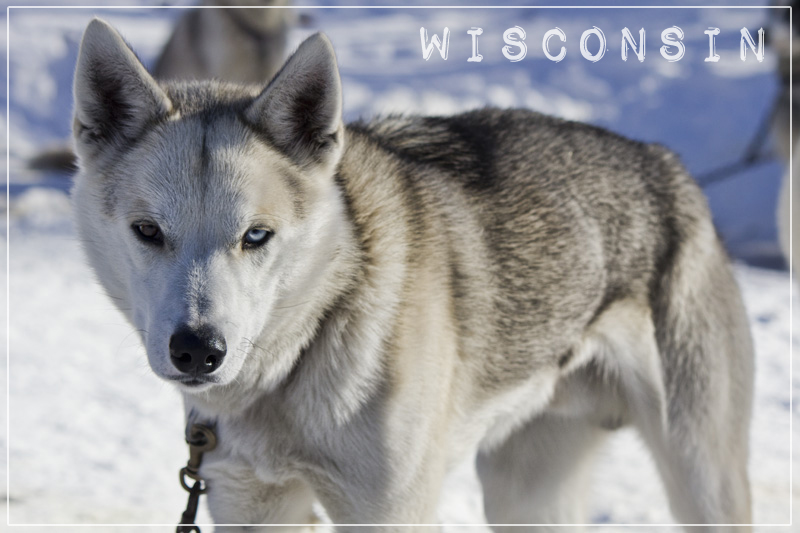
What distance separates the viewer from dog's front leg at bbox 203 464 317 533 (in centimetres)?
241

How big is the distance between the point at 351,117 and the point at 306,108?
796cm

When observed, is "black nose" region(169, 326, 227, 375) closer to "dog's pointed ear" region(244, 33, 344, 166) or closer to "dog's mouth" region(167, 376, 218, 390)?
"dog's mouth" region(167, 376, 218, 390)

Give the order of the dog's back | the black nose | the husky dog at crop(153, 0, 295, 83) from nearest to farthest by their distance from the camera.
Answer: the black nose, the dog's back, the husky dog at crop(153, 0, 295, 83)

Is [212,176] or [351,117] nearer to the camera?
[212,176]

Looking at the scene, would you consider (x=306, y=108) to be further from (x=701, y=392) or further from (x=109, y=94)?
(x=701, y=392)

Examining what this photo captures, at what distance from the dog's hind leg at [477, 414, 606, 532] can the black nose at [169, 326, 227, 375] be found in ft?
5.63

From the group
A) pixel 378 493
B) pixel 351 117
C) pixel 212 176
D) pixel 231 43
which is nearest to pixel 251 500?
pixel 378 493

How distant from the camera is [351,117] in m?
10.1

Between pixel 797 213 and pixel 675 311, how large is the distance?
108 centimetres

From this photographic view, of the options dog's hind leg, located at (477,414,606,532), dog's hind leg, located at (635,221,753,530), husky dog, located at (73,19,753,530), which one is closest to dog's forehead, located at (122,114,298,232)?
husky dog, located at (73,19,753,530)

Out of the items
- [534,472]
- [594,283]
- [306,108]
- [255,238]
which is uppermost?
[306,108]

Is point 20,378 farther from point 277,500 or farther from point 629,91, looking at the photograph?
point 629,91

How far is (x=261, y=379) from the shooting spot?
7.38 ft

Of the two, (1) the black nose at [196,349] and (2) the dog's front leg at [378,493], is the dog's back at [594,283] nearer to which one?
(2) the dog's front leg at [378,493]
